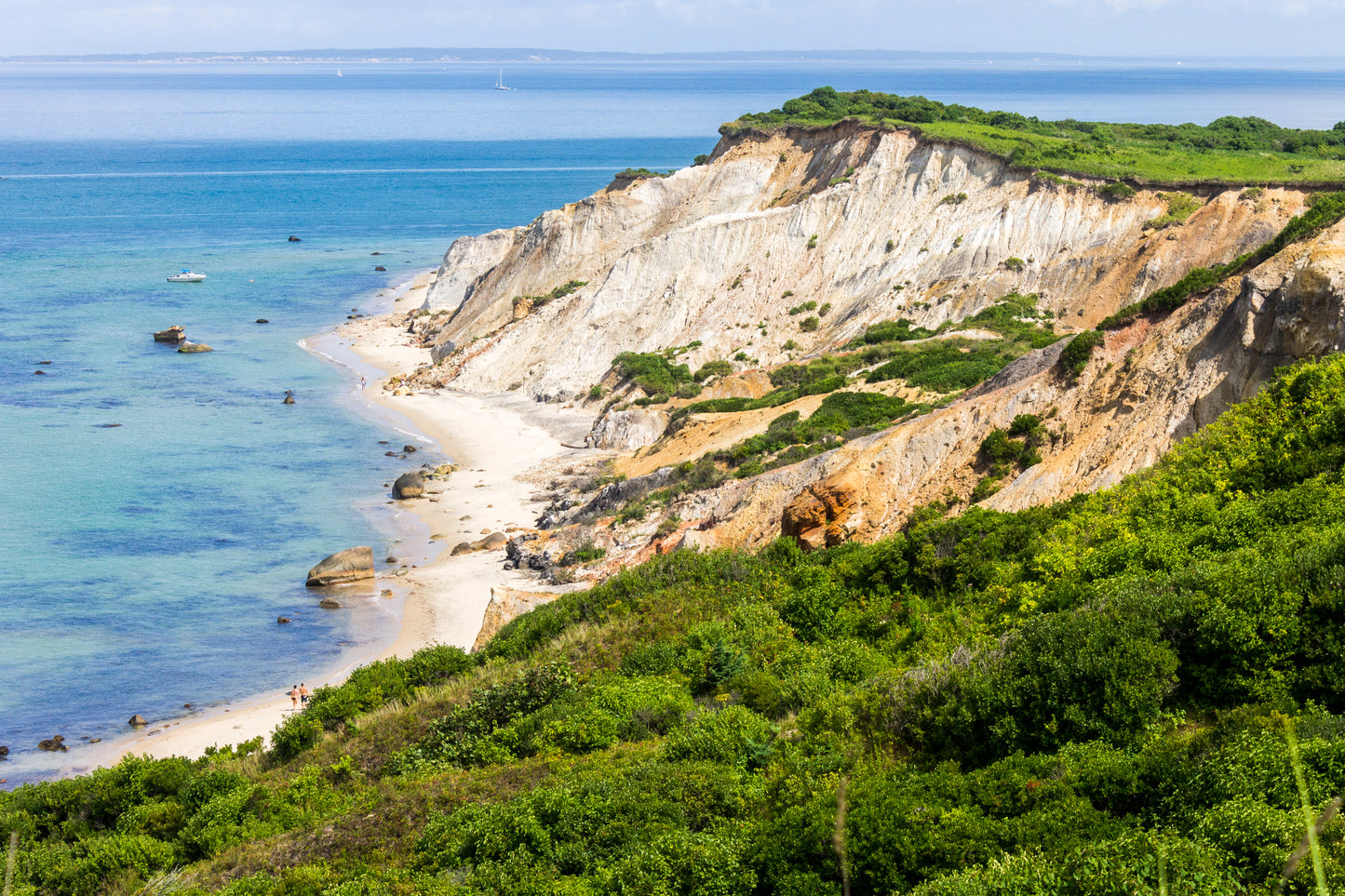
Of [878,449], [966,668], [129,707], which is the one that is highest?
[878,449]

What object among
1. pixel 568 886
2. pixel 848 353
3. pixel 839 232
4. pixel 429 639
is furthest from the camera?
pixel 839 232

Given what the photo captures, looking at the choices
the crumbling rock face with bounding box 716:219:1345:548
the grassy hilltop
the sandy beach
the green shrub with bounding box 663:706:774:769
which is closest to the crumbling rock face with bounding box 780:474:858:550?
the crumbling rock face with bounding box 716:219:1345:548

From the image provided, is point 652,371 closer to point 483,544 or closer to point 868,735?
point 483,544

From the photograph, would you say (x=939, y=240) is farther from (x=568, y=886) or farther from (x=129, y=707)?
(x=568, y=886)

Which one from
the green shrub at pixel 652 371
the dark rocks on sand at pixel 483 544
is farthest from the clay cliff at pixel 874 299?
the dark rocks on sand at pixel 483 544

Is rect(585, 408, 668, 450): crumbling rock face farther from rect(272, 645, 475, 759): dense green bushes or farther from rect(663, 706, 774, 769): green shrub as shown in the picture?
rect(663, 706, 774, 769): green shrub

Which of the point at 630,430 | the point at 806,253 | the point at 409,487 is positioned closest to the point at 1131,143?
the point at 806,253

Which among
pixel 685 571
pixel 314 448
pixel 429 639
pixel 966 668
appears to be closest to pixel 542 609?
pixel 685 571
